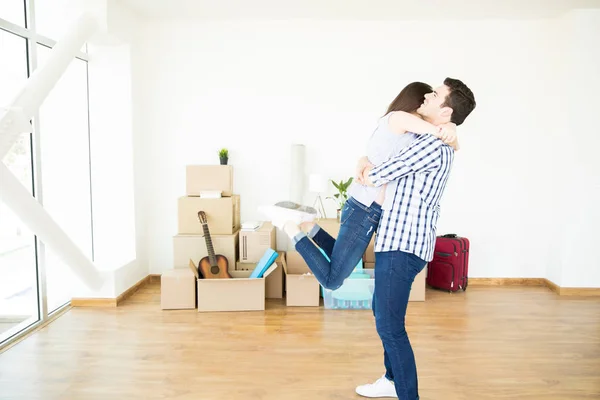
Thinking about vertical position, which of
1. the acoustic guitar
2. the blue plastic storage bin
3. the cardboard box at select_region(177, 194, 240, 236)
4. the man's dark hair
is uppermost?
the man's dark hair

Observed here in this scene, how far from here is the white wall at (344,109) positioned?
14.5 ft

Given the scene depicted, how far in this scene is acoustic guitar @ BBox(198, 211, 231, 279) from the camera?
3.85 m

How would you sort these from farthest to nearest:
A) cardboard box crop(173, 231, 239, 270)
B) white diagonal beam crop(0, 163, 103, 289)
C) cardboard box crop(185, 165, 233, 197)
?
cardboard box crop(185, 165, 233, 197) → cardboard box crop(173, 231, 239, 270) → white diagonal beam crop(0, 163, 103, 289)

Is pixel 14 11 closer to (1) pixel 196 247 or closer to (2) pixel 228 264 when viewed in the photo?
(1) pixel 196 247

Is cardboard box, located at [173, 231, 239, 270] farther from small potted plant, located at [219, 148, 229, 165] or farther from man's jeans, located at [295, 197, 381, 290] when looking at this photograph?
man's jeans, located at [295, 197, 381, 290]

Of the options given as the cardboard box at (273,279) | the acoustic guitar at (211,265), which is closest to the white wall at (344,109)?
the cardboard box at (273,279)

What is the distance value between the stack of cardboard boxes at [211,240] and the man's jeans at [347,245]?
167 centimetres

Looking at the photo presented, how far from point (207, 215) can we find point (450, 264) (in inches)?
90.3

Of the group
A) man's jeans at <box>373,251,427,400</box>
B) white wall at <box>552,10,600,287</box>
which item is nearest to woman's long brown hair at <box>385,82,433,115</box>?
man's jeans at <box>373,251,427,400</box>

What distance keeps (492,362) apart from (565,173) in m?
2.32

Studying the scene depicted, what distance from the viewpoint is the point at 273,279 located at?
4.03 meters

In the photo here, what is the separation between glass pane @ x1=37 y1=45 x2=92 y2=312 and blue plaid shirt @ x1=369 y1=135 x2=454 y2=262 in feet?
9.69

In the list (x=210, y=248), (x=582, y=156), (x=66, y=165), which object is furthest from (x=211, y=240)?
(x=582, y=156)

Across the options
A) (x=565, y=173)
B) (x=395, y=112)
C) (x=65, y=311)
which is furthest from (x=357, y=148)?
(x=65, y=311)
